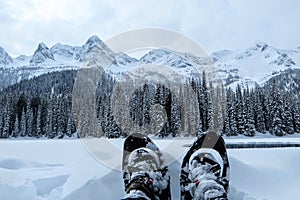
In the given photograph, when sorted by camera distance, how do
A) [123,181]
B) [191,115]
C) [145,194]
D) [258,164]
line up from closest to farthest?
1. [145,194]
2. [123,181]
3. [258,164]
4. [191,115]

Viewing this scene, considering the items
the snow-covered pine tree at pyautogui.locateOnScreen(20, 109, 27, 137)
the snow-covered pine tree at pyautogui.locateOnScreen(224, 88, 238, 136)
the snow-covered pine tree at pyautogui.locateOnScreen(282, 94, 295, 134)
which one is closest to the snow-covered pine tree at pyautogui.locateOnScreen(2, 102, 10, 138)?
the snow-covered pine tree at pyautogui.locateOnScreen(20, 109, 27, 137)

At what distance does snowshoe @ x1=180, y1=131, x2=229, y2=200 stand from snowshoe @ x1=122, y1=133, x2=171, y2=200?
0.31 meters

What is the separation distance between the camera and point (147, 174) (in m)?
3.61

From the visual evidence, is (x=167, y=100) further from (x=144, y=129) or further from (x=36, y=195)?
Result: (x=36, y=195)

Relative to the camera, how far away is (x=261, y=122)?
5019cm

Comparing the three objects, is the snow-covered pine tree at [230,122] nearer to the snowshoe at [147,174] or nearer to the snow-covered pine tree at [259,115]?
the snow-covered pine tree at [259,115]

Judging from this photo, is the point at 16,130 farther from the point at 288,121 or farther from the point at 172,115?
the point at 288,121

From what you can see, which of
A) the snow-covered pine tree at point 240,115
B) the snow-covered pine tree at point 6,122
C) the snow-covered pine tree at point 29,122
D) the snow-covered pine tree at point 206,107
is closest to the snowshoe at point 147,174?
the snow-covered pine tree at point 206,107

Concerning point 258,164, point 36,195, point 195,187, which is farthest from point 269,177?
point 36,195

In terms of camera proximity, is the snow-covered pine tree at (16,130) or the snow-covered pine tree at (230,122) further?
the snow-covered pine tree at (16,130)

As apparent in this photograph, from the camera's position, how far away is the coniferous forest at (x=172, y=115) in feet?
151

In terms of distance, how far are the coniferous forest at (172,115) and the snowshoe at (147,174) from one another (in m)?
35.8

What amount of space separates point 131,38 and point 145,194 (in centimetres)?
336

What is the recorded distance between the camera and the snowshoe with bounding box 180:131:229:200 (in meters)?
2.92
